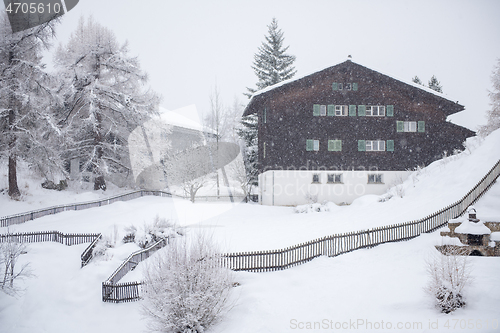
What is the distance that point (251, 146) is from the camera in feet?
115

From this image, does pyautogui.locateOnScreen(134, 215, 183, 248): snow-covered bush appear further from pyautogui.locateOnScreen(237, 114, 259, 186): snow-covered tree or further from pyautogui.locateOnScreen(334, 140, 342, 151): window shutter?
pyautogui.locateOnScreen(237, 114, 259, 186): snow-covered tree

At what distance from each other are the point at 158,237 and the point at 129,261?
257cm

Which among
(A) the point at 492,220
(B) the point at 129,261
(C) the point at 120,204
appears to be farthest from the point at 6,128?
(A) the point at 492,220

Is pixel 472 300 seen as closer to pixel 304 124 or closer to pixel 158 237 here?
pixel 158 237

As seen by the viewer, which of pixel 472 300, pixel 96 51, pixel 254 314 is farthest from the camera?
pixel 96 51

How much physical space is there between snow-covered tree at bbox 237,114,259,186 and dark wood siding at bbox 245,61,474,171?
24.9 feet

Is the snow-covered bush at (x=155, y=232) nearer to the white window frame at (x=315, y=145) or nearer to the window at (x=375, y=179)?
the white window frame at (x=315, y=145)

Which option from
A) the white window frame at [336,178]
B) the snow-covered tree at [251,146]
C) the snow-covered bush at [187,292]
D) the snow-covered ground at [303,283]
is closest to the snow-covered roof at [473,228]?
the snow-covered ground at [303,283]

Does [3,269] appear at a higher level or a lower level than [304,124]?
lower

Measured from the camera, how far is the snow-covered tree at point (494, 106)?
31086 millimetres

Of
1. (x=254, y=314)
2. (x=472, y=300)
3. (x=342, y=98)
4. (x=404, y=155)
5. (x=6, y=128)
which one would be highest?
(x=342, y=98)

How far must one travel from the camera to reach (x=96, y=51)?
2495 centimetres

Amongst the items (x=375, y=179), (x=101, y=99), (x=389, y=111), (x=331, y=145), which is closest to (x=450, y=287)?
(x=331, y=145)

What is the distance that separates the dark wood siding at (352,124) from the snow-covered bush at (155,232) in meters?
12.4
